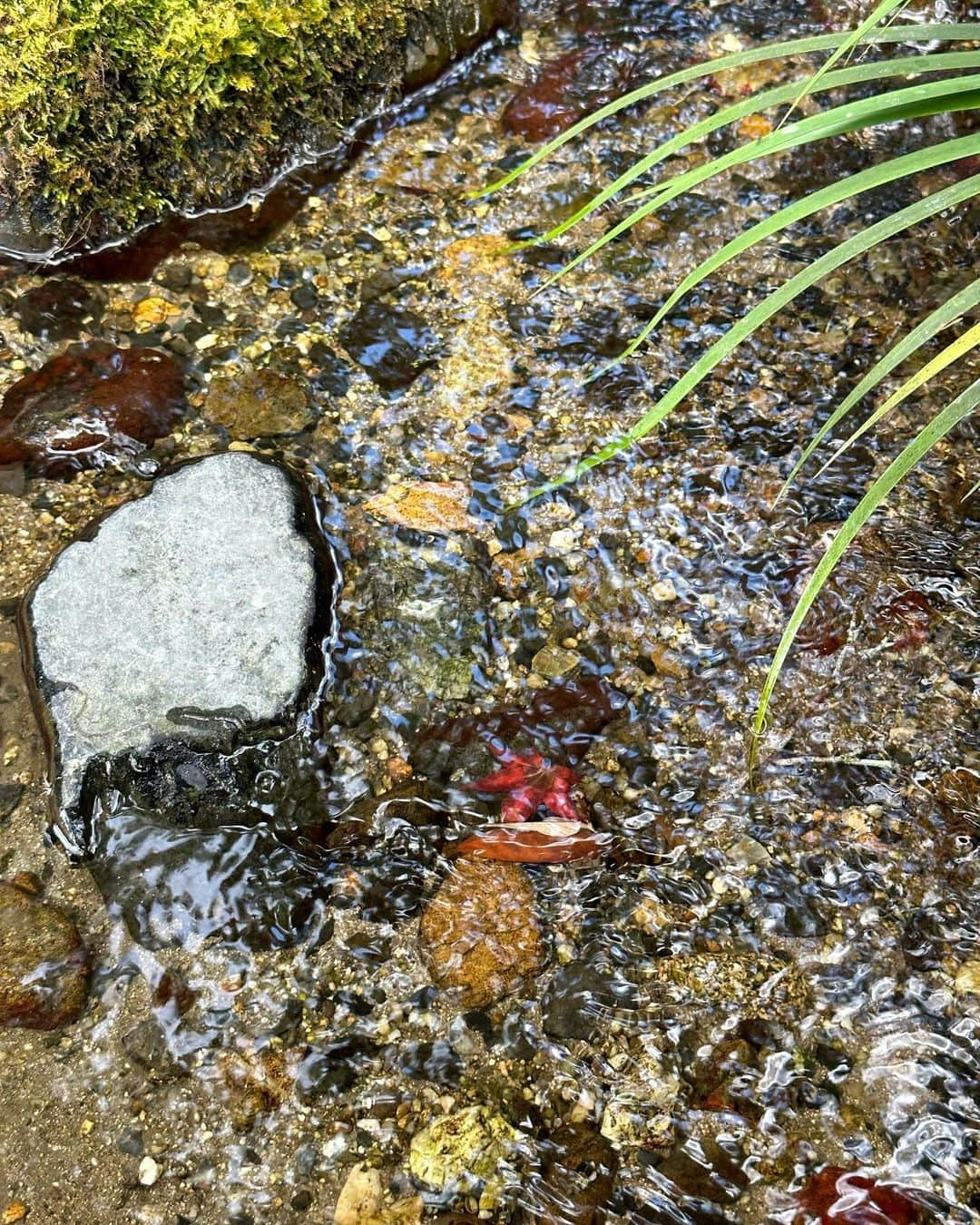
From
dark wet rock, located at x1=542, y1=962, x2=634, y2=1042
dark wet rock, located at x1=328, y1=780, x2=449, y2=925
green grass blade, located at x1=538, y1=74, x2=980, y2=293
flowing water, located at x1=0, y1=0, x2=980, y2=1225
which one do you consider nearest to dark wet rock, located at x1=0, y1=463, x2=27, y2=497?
flowing water, located at x1=0, y1=0, x2=980, y2=1225

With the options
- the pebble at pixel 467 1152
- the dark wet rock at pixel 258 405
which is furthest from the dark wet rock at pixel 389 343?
the pebble at pixel 467 1152

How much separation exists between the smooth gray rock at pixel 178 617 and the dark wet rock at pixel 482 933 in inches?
22.0

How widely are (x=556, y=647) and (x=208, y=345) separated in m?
1.32

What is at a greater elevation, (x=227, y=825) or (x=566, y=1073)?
(x=227, y=825)

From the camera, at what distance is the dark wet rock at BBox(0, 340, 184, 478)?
256 centimetres

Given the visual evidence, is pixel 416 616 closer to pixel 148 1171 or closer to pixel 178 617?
pixel 178 617

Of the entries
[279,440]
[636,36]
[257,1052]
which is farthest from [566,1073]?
[636,36]

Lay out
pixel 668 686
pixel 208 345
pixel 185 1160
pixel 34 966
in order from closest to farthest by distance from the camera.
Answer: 1. pixel 185 1160
2. pixel 34 966
3. pixel 668 686
4. pixel 208 345

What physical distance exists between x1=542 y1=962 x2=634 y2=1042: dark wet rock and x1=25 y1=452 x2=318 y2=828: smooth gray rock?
0.83 metres

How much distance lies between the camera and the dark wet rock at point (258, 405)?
2.66 metres

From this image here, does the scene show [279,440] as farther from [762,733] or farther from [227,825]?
[762,733]

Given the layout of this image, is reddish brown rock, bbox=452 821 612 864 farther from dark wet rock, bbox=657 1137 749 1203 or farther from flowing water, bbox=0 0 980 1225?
dark wet rock, bbox=657 1137 749 1203

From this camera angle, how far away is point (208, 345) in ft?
9.12

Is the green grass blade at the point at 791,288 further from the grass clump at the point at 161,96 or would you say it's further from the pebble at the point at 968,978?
the grass clump at the point at 161,96
